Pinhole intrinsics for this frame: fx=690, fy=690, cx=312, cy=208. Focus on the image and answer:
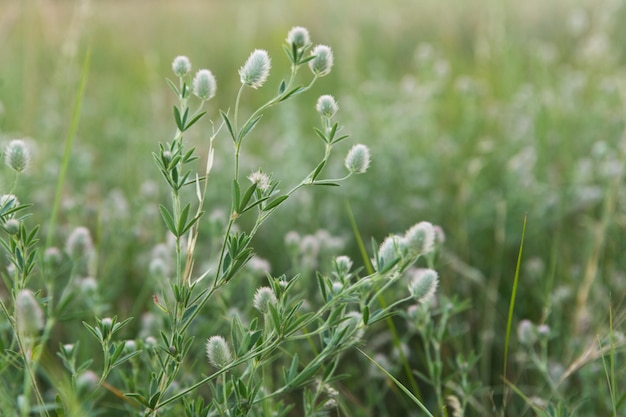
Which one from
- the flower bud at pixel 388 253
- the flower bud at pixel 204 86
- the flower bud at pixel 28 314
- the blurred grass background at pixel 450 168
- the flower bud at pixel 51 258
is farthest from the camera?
the blurred grass background at pixel 450 168

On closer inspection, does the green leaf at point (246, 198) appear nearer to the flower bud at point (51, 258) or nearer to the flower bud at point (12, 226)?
the flower bud at point (12, 226)

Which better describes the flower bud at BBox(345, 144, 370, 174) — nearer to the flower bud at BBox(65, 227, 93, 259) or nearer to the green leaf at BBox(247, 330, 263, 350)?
the green leaf at BBox(247, 330, 263, 350)

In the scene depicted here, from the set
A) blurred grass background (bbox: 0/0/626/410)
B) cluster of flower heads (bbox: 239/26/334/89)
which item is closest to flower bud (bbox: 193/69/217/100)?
cluster of flower heads (bbox: 239/26/334/89)

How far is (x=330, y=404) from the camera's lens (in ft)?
4.05

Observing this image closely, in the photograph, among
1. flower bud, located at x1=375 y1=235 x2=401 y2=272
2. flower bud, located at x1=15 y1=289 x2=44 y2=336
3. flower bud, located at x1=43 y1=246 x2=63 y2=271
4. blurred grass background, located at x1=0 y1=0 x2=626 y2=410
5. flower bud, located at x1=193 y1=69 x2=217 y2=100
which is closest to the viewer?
flower bud, located at x1=15 y1=289 x2=44 y2=336

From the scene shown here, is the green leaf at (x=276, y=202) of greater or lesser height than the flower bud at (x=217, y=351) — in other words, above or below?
above

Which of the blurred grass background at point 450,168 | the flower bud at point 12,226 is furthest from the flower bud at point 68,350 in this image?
the blurred grass background at point 450,168

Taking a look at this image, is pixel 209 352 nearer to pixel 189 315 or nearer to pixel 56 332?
pixel 189 315

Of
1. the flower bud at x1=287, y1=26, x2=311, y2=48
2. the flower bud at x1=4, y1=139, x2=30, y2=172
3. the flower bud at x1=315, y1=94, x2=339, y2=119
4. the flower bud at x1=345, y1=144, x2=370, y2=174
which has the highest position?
the flower bud at x1=287, y1=26, x2=311, y2=48

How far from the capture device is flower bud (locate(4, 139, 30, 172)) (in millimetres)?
1225

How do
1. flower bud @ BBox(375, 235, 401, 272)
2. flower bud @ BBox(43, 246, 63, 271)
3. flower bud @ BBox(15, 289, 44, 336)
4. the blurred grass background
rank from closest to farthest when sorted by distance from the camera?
flower bud @ BBox(15, 289, 44, 336) < flower bud @ BBox(375, 235, 401, 272) < flower bud @ BBox(43, 246, 63, 271) < the blurred grass background

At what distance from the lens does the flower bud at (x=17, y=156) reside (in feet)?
4.02

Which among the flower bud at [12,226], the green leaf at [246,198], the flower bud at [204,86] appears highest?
the flower bud at [204,86]

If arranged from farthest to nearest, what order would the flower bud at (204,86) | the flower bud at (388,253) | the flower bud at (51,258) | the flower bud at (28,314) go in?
1. the flower bud at (51,258)
2. the flower bud at (204,86)
3. the flower bud at (388,253)
4. the flower bud at (28,314)
